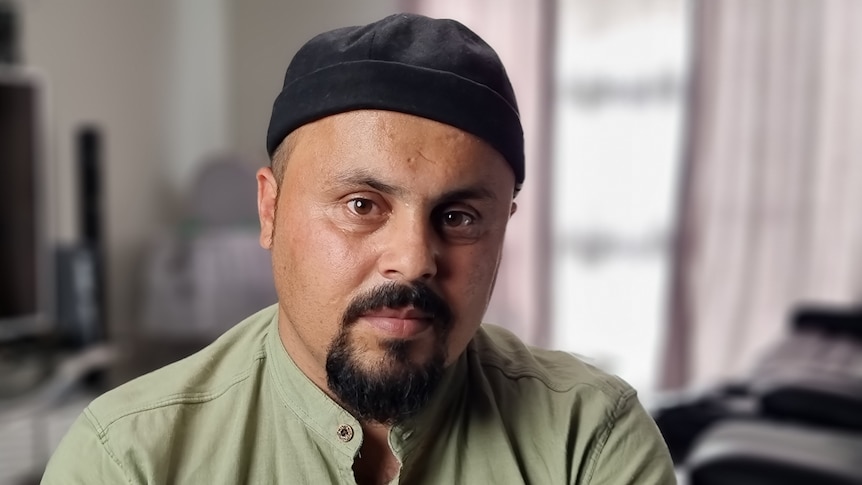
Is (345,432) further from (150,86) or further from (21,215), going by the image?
(150,86)

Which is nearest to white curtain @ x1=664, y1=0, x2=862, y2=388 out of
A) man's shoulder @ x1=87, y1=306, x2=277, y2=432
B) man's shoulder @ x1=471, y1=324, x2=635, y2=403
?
man's shoulder @ x1=471, y1=324, x2=635, y2=403

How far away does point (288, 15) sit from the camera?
4.54 metres

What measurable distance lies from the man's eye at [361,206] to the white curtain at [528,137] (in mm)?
3430

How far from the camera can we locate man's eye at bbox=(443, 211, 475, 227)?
770 mm

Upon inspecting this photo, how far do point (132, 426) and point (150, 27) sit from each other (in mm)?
3755

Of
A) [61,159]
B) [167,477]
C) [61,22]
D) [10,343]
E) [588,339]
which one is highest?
[61,22]

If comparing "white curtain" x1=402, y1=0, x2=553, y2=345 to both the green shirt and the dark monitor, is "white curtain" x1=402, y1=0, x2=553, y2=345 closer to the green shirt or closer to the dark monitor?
the dark monitor

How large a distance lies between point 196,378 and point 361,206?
0.80 feet

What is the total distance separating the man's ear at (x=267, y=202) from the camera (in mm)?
838

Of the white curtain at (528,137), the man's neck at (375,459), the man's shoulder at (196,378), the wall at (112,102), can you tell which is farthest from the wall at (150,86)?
the man's neck at (375,459)

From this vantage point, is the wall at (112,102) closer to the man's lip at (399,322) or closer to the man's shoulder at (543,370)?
the man's shoulder at (543,370)

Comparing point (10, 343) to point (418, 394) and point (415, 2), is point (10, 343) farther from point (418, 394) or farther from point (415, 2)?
point (418, 394)

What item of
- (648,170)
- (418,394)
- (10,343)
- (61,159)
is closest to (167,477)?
(418,394)

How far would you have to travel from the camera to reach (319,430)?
2.70 ft
